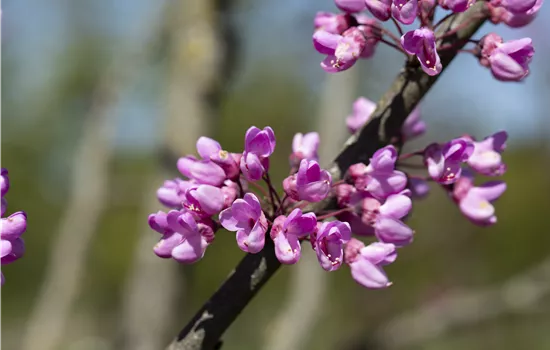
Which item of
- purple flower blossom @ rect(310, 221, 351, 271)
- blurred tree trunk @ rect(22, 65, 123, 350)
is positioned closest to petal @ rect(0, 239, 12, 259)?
purple flower blossom @ rect(310, 221, 351, 271)

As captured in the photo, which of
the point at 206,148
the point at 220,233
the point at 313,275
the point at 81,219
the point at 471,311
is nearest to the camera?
the point at 206,148

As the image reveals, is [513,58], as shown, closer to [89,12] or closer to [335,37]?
[335,37]

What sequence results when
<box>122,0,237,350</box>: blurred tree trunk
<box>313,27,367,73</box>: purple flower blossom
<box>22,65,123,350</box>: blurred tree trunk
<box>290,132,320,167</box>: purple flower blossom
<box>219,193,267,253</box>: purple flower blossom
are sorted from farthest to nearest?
<box>22,65,123,350</box>: blurred tree trunk, <box>122,0,237,350</box>: blurred tree trunk, <box>290,132,320,167</box>: purple flower blossom, <box>313,27,367,73</box>: purple flower blossom, <box>219,193,267,253</box>: purple flower blossom

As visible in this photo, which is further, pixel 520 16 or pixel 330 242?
pixel 520 16

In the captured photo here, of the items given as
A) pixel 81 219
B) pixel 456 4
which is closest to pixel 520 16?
pixel 456 4

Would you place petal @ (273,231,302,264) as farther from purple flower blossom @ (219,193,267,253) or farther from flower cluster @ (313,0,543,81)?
flower cluster @ (313,0,543,81)

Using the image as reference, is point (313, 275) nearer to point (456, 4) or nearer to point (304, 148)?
point (304, 148)

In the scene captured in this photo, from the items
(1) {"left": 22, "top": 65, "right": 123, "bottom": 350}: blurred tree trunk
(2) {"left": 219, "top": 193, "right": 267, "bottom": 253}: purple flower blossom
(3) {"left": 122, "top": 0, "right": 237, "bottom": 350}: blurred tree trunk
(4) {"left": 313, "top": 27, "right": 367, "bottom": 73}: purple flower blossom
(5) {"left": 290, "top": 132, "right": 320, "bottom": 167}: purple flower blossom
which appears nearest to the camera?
(2) {"left": 219, "top": 193, "right": 267, "bottom": 253}: purple flower blossom
